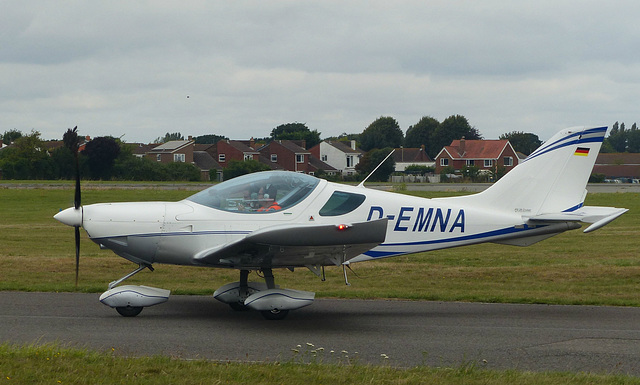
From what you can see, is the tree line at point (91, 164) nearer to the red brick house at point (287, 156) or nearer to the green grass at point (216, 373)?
the red brick house at point (287, 156)

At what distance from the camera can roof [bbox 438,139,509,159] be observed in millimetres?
86625

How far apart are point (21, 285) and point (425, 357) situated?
7.99m

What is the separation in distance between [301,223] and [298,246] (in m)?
0.97

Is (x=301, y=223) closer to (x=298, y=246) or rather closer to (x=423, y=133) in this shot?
(x=298, y=246)

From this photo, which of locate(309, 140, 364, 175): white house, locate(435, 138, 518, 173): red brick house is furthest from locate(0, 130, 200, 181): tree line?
locate(435, 138, 518, 173): red brick house

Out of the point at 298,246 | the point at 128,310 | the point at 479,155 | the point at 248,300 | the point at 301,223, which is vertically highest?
the point at 479,155

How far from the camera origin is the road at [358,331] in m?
7.93

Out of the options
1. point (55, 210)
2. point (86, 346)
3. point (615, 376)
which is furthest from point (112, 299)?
point (55, 210)

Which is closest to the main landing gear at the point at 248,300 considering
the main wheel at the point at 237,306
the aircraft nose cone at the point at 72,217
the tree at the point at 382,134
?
the main wheel at the point at 237,306

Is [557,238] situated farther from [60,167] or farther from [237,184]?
[60,167]

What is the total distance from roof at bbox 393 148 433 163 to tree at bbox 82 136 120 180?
168 feet

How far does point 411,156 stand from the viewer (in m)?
103

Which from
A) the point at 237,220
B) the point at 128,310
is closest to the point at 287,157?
the point at 237,220

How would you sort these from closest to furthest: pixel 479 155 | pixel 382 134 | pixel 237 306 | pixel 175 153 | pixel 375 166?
pixel 237 306
pixel 375 166
pixel 175 153
pixel 479 155
pixel 382 134
